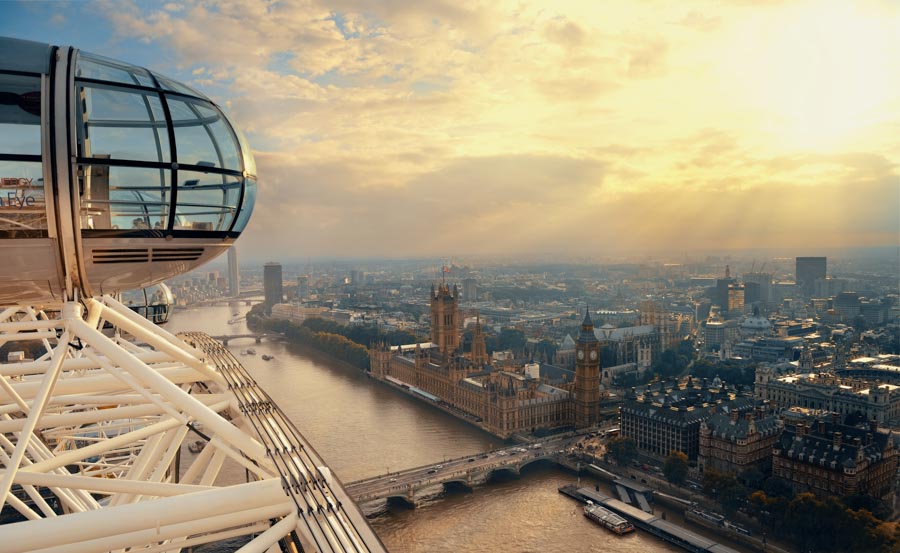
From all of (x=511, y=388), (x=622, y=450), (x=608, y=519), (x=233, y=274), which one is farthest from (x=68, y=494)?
(x=233, y=274)

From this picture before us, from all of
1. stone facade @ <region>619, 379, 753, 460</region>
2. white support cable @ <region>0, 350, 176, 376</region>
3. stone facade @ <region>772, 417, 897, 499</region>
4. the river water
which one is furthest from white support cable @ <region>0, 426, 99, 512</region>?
stone facade @ <region>619, 379, 753, 460</region>

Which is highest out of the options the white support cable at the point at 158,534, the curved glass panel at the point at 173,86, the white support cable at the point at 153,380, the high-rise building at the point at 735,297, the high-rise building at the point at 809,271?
the curved glass panel at the point at 173,86

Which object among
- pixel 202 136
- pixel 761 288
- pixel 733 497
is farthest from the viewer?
pixel 761 288

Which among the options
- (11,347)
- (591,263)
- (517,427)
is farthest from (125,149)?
(591,263)

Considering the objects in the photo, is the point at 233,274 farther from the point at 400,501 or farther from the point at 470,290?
the point at 400,501

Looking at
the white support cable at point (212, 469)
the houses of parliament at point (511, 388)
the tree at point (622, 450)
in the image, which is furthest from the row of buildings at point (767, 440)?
the white support cable at point (212, 469)

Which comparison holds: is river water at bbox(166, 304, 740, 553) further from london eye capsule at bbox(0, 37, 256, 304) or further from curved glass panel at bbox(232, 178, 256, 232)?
london eye capsule at bbox(0, 37, 256, 304)

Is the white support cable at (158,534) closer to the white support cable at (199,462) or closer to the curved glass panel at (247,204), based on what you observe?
the curved glass panel at (247,204)
